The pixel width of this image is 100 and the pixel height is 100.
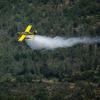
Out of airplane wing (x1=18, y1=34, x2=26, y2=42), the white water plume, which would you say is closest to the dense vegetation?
the white water plume

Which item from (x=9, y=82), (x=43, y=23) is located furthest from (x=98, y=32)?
(x=9, y=82)

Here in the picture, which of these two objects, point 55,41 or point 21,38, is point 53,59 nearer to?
Result: point 55,41

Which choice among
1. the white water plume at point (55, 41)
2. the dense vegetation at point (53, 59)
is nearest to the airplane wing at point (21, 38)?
the white water plume at point (55, 41)

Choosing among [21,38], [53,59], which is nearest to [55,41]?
[53,59]

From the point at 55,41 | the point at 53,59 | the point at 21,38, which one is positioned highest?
the point at 21,38

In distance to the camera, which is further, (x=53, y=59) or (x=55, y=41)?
(x=55, y=41)

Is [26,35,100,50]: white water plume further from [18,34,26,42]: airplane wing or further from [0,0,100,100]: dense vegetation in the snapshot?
[18,34,26,42]: airplane wing

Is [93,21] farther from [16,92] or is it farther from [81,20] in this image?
[16,92]
